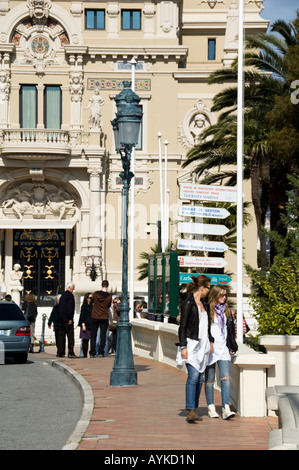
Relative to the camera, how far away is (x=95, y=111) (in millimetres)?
49906

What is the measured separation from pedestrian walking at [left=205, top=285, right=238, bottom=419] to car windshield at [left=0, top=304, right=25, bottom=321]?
12770 mm

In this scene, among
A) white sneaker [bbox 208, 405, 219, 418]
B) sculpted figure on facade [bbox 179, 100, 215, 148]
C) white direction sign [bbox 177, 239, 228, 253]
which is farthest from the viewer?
sculpted figure on facade [bbox 179, 100, 215, 148]

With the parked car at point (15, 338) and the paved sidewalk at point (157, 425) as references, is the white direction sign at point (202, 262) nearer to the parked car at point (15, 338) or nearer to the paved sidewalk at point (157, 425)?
the paved sidewalk at point (157, 425)

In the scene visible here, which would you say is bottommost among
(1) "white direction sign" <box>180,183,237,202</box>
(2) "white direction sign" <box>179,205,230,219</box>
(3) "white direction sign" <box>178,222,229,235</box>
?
(3) "white direction sign" <box>178,222,229,235</box>

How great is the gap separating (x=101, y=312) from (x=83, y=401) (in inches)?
358

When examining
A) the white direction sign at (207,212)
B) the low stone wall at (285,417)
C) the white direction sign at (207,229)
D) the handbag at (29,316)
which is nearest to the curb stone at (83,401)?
the low stone wall at (285,417)

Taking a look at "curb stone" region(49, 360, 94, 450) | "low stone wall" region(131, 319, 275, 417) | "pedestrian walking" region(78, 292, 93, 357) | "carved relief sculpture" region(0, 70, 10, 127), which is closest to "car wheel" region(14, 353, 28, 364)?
→ "curb stone" region(49, 360, 94, 450)

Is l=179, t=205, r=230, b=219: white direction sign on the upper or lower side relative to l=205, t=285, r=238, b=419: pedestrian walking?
upper

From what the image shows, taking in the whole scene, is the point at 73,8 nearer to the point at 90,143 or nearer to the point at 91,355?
the point at 90,143

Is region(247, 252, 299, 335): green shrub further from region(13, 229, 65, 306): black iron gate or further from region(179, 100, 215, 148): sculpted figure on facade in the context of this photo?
region(179, 100, 215, 148): sculpted figure on facade

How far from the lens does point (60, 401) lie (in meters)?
17.2

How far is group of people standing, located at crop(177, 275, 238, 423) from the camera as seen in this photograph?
13680 millimetres

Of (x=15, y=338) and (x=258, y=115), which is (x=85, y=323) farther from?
(x=258, y=115)
